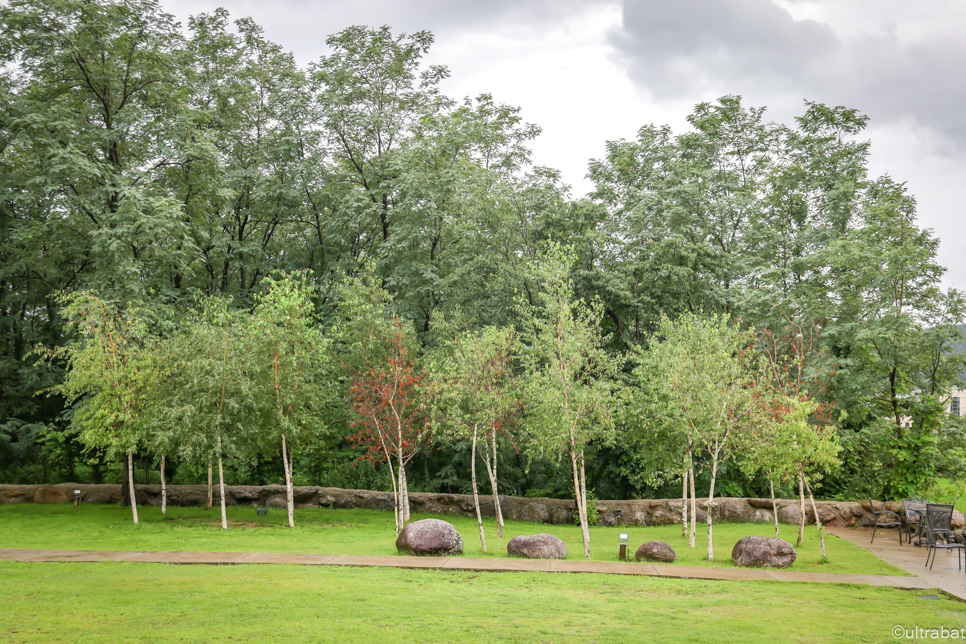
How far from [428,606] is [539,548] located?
496cm

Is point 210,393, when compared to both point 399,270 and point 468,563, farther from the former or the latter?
point 468,563

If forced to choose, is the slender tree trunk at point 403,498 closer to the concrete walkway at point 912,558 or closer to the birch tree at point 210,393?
the birch tree at point 210,393

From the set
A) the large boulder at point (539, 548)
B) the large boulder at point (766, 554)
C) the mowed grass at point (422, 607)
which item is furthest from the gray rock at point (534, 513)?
the mowed grass at point (422, 607)

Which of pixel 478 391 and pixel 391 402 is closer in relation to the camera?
pixel 478 391

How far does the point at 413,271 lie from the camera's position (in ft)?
76.6

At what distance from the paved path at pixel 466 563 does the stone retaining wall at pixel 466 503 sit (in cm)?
849

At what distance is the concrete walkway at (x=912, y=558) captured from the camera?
1123 cm

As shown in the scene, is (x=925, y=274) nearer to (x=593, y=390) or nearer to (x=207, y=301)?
(x=593, y=390)

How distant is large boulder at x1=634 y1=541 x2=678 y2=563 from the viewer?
1327 cm

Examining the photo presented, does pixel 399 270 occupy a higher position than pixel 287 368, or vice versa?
pixel 399 270

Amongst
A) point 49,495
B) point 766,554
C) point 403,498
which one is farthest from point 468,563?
point 49,495

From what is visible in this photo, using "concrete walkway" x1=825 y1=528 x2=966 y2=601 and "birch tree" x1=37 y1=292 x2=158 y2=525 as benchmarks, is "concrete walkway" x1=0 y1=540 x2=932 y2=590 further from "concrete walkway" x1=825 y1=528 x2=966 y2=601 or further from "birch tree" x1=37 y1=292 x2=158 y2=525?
"birch tree" x1=37 y1=292 x2=158 y2=525

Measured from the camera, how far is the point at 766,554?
1284cm

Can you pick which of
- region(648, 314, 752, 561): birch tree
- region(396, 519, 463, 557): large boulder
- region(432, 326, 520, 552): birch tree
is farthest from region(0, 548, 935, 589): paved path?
region(432, 326, 520, 552): birch tree
